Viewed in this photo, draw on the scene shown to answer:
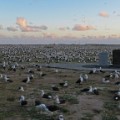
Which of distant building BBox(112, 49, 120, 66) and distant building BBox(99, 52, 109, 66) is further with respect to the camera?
distant building BBox(99, 52, 109, 66)

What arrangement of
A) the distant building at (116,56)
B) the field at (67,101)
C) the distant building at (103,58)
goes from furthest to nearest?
the distant building at (103,58)
the distant building at (116,56)
the field at (67,101)

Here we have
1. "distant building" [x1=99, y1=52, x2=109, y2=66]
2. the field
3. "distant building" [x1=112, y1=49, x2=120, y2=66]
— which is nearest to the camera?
the field

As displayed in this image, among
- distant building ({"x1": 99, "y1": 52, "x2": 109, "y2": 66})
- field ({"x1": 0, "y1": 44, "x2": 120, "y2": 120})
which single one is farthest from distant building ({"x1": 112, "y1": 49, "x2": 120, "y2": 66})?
field ({"x1": 0, "y1": 44, "x2": 120, "y2": 120})

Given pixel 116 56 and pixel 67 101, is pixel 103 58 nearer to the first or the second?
pixel 116 56

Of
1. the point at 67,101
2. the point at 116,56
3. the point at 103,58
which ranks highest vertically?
the point at 116,56

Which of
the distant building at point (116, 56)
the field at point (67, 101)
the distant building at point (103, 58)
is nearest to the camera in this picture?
the field at point (67, 101)

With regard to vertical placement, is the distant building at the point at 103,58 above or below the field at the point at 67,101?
above

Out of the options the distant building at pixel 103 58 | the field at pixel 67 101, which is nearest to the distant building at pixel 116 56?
the distant building at pixel 103 58

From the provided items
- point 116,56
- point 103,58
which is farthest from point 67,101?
point 103,58

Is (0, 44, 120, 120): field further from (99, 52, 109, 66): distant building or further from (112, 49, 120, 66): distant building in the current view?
(99, 52, 109, 66): distant building

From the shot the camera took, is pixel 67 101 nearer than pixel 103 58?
Yes

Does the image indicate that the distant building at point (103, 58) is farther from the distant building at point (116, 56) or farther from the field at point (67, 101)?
the field at point (67, 101)

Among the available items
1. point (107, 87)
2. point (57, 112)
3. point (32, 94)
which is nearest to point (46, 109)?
point (57, 112)

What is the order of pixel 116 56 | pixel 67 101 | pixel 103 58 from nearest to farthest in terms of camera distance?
pixel 67 101 < pixel 116 56 < pixel 103 58
